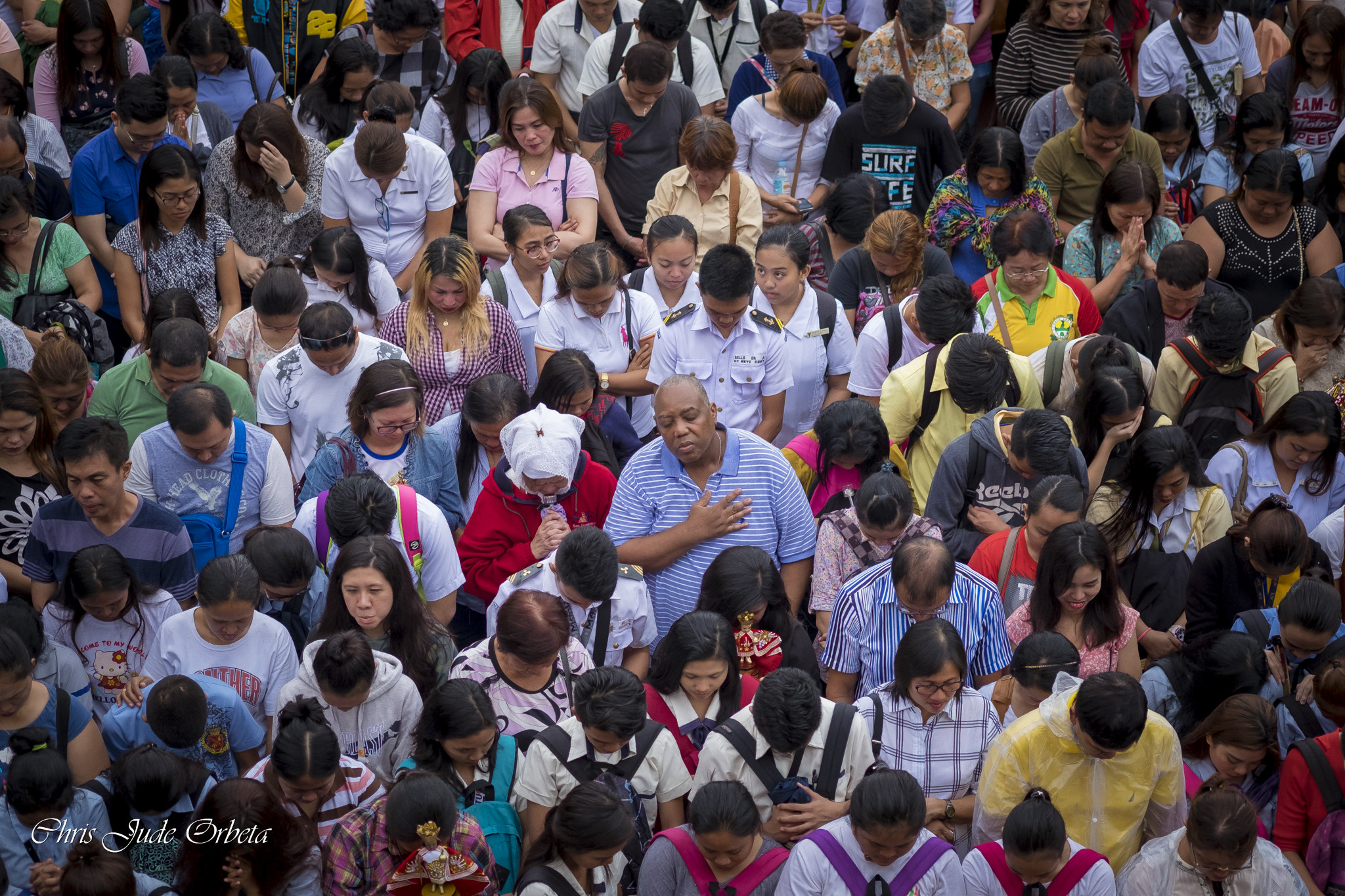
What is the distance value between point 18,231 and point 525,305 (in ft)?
8.17

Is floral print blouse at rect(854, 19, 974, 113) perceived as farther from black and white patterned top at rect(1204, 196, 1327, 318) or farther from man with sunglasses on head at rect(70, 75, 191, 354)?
man with sunglasses on head at rect(70, 75, 191, 354)

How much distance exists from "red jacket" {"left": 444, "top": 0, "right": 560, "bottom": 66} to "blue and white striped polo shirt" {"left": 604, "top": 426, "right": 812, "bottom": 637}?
4570 mm

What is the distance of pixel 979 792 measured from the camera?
432cm

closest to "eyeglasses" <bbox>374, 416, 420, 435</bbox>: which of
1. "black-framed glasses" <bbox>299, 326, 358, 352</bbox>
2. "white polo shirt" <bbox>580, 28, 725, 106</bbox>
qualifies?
"black-framed glasses" <bbox>299, 326, 358, 352</bbox>

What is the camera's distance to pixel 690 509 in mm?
5285

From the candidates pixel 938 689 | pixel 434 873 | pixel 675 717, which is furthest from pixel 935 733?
pixel 434 873

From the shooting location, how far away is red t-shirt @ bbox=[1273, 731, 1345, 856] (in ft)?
14.3

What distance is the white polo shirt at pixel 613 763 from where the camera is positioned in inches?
163

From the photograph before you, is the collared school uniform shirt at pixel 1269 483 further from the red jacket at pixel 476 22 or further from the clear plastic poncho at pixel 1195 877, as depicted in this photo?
the red jacket at pixel 476 22

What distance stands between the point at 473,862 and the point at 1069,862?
5.76 ft

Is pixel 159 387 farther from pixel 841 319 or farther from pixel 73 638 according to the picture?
pixel 841 319

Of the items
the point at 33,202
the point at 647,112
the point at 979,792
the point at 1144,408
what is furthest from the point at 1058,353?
the point at 33,202

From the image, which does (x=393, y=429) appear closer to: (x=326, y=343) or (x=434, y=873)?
(x=326, y=343)

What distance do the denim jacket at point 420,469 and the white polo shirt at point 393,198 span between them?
1.90 meters
